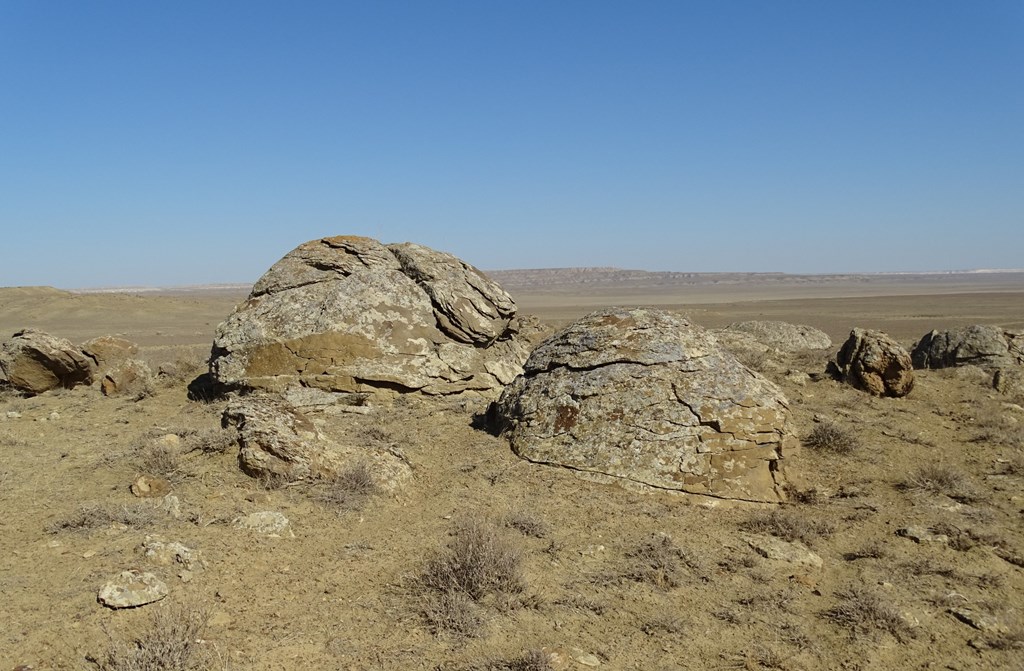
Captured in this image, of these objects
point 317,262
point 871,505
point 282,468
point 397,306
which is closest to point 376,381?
point 397,306

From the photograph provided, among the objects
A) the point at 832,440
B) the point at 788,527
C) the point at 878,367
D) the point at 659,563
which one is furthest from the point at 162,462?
the point at 878,367

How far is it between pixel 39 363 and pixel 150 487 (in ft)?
28.4

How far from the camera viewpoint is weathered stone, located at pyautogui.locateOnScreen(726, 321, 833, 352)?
66.5 ft

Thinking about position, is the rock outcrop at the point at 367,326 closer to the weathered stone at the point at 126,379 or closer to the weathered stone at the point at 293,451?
the weathered stone at the point at 126,379

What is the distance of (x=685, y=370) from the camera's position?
7.69 meters

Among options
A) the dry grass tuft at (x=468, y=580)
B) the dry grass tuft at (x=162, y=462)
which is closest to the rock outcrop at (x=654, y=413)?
the dry grass tuft at (x=468, y=580)

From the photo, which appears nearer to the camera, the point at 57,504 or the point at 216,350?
the point at 57,504

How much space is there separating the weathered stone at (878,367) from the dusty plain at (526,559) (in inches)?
68.5

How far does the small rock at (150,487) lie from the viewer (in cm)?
609

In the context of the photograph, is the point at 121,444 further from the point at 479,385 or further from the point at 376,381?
the point at 479,385

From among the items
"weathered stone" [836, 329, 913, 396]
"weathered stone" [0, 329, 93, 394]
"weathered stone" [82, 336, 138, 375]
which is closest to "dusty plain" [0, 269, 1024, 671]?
"weathered stone" [836, 329, 913, 396]

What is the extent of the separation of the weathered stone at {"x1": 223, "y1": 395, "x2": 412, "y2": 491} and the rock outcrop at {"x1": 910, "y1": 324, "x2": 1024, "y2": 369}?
39.7 ft

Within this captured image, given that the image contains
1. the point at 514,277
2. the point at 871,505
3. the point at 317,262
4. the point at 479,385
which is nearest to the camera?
the point at 871,505

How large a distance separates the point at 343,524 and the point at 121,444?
4.28m
